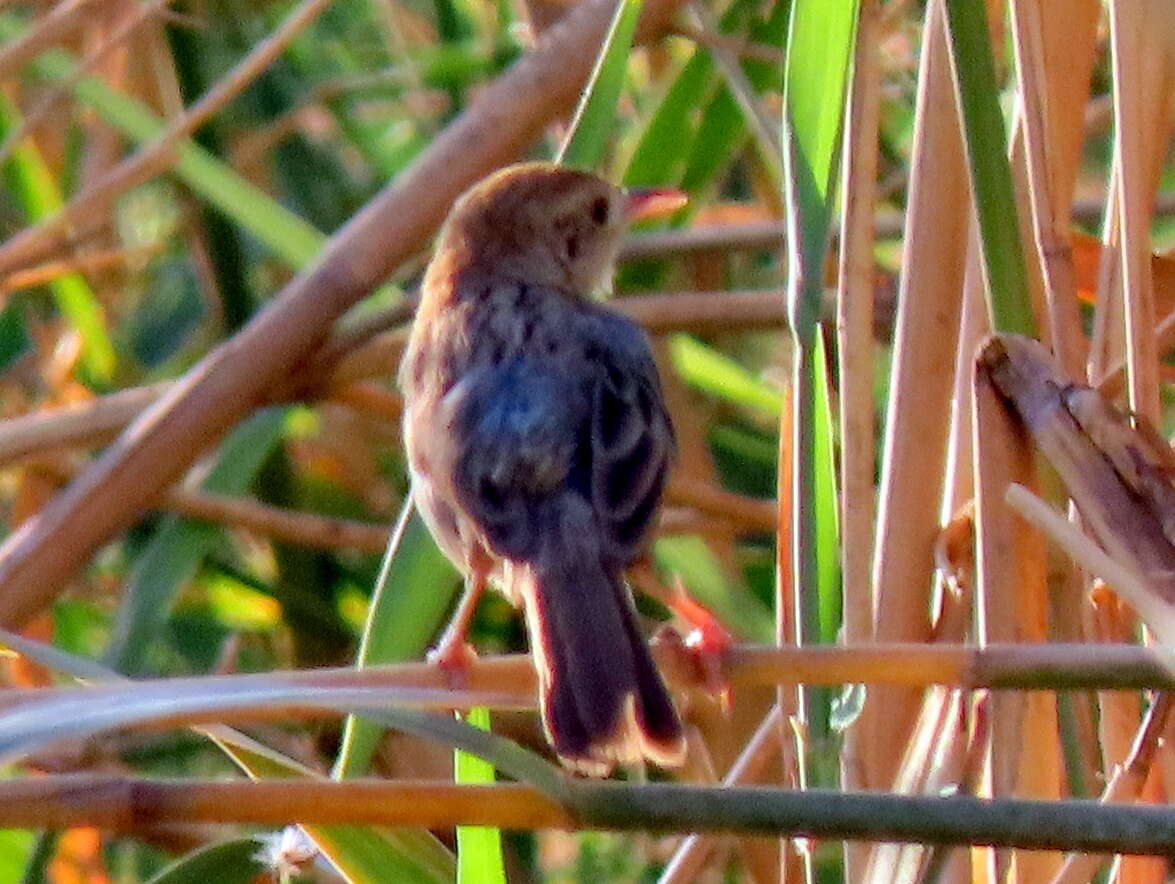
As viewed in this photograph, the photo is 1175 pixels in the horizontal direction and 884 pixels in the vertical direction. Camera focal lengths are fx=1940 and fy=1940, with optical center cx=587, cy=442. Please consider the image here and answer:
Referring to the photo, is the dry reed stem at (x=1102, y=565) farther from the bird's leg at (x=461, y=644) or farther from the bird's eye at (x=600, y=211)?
the bird's eye at (x=600, y=211)

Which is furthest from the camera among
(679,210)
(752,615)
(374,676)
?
(679,210)

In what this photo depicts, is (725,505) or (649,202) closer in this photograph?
(649,202)

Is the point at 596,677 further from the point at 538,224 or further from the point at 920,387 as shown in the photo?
the point at 538,224

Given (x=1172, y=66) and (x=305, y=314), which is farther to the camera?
(x=305, y=314)

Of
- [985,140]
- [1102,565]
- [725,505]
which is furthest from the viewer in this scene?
[725,505]

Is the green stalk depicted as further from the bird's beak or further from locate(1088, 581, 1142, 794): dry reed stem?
the bird's beak

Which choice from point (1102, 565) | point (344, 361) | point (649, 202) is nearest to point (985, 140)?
point (1102, 565)

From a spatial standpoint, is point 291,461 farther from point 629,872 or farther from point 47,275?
point 629,872

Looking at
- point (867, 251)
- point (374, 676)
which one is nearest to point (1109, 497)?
point (867, 251)
